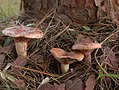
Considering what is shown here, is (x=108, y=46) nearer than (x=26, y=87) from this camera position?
No

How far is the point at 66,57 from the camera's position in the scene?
76.2 inches

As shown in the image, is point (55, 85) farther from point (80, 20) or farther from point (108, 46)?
point (80, 20)

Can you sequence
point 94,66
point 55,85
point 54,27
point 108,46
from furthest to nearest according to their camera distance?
point 54,27
point 108,46
point 94,66
point 55,85

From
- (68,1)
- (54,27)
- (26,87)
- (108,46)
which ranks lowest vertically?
(26,87)

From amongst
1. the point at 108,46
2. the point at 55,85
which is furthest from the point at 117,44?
the point at 55,85

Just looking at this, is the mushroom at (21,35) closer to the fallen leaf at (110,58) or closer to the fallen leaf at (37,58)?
the fallen leaf at (37,58)

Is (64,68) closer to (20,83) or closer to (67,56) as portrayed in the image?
(67,56)

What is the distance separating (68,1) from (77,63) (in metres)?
0.67

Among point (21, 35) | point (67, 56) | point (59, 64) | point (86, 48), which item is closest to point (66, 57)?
point (67, 56)

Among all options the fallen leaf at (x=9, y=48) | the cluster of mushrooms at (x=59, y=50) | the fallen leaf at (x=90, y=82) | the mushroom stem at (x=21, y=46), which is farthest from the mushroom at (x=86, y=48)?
the fallen leaf at (x=9, y=48)

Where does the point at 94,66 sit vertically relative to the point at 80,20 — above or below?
below

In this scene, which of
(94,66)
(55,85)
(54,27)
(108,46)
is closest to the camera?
(55,85)

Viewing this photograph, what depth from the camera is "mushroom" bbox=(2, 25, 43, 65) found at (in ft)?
6.53

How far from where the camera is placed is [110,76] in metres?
2.03
